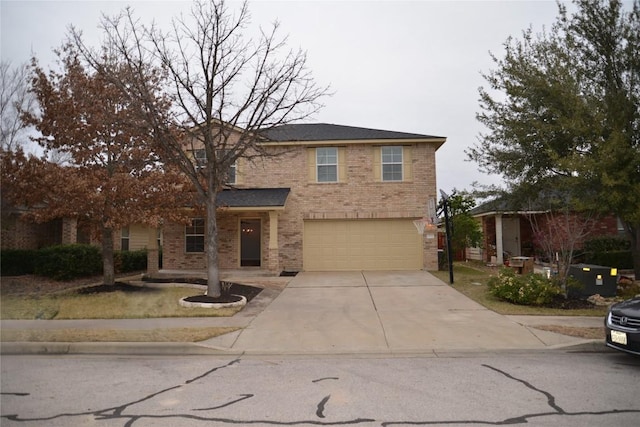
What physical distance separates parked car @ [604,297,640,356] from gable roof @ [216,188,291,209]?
11.9m

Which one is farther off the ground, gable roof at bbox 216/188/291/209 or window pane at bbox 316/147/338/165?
window pane at bbox 316/147/338/165

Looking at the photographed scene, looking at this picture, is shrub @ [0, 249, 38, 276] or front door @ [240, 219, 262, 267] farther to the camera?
front door @ [240, 219, 262, 267]

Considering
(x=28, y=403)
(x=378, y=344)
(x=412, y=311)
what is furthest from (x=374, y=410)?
(x=412, y=311)

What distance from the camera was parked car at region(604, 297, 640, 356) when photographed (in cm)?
667

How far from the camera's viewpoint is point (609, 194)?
11617mm

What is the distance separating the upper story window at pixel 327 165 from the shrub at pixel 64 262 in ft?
31.2

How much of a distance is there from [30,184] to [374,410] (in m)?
12.3

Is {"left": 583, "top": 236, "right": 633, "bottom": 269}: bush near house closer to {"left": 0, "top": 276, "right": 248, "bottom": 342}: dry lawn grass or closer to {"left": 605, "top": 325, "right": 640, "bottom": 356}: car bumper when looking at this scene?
{"left": 605, "top": 325, "right": 640, "bottom": 356}: car bumper

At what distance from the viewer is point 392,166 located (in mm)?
19297

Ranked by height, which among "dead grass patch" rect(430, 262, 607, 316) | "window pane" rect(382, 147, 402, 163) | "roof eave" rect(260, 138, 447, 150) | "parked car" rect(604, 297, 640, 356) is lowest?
"dead grass patch" rect(430, 262, 607, 316)

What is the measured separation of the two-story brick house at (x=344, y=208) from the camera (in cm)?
1914

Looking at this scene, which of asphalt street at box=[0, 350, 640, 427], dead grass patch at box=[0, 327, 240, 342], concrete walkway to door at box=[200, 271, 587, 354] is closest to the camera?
asphalt street at box=[0, 350, 640, 427]

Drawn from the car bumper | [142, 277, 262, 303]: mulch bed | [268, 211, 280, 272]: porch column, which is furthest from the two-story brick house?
the car bumper

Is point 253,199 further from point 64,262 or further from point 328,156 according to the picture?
point 64,262
